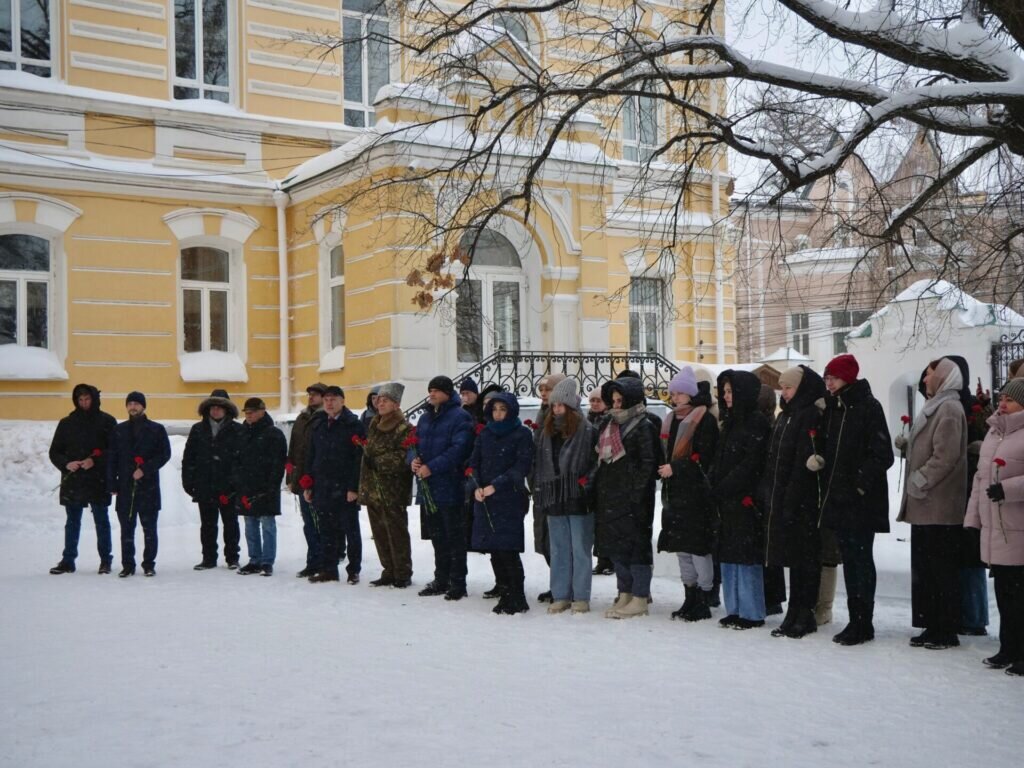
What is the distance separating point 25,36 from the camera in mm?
19203

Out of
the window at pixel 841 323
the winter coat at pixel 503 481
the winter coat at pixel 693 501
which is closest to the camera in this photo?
the winter coat at pixel 693 501

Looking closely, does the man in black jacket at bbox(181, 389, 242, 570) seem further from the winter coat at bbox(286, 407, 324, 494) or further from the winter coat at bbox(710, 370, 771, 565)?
the winter coat at bbox(710, 370, 771, 565)

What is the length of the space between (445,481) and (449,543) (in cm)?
52

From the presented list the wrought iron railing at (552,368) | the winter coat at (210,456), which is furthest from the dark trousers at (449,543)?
the wrought iron railing at (552,368)

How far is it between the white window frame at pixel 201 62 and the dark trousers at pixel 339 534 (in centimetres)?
1107

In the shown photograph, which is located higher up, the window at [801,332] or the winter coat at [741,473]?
the window at [801,332]

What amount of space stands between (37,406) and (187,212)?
3.81 m

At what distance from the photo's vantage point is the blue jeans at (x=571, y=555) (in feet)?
30.8

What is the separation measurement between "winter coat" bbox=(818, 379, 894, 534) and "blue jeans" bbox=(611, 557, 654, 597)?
157 cm

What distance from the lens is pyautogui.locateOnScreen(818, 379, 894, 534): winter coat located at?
786 centimetres

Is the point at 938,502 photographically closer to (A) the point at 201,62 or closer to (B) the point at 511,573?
(B) the point at 511,573

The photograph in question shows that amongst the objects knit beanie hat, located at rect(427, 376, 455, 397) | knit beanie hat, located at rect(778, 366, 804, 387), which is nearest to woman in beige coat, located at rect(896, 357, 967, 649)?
knit beanie hat, located at rect(778, 366, 804, 387)

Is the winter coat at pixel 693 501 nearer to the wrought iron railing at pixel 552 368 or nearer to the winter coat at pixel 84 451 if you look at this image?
the winter coat at pixel 84 451

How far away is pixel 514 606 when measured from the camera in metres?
9.40
